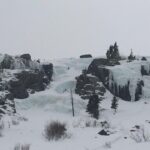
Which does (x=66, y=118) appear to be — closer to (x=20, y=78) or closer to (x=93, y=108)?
(x=93, y=108)

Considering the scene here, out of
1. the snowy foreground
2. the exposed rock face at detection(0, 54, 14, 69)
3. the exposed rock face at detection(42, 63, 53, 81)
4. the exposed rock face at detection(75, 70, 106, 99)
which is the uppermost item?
the exposed rock face at detection(0, 54, 14, 69)

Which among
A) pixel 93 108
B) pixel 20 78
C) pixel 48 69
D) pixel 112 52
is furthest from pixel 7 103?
pixel 112 52

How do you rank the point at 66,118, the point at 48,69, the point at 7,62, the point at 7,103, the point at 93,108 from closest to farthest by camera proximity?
the point at 66,118 < the point at 93,108 < the point at 7,103 < the point at 7,62 < the point at 48,69

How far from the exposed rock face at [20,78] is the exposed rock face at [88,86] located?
6204 mm

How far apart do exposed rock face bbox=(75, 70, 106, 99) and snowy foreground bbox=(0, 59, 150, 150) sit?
57.1 inches

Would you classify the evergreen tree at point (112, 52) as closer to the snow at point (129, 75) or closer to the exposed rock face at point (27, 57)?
the snow at point (129, 75)

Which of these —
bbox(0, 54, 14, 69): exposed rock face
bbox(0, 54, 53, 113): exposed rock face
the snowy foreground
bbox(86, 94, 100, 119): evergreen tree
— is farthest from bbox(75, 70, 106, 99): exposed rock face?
bbox(0, 54, 14, 69): exposed rock face

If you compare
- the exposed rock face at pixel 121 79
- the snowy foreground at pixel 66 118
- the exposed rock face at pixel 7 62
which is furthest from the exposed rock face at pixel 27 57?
the exposed rock face at pixel 121 79

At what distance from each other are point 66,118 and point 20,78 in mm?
15564

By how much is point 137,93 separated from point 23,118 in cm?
2230

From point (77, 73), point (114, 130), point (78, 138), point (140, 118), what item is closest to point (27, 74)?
point (77, 73)

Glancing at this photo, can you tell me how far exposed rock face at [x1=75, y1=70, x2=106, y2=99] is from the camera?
72.7 m

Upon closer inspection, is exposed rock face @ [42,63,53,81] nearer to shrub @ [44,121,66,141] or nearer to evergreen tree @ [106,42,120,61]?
evergreen tree @ [106,42,120,61]

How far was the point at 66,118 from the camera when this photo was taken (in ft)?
204
